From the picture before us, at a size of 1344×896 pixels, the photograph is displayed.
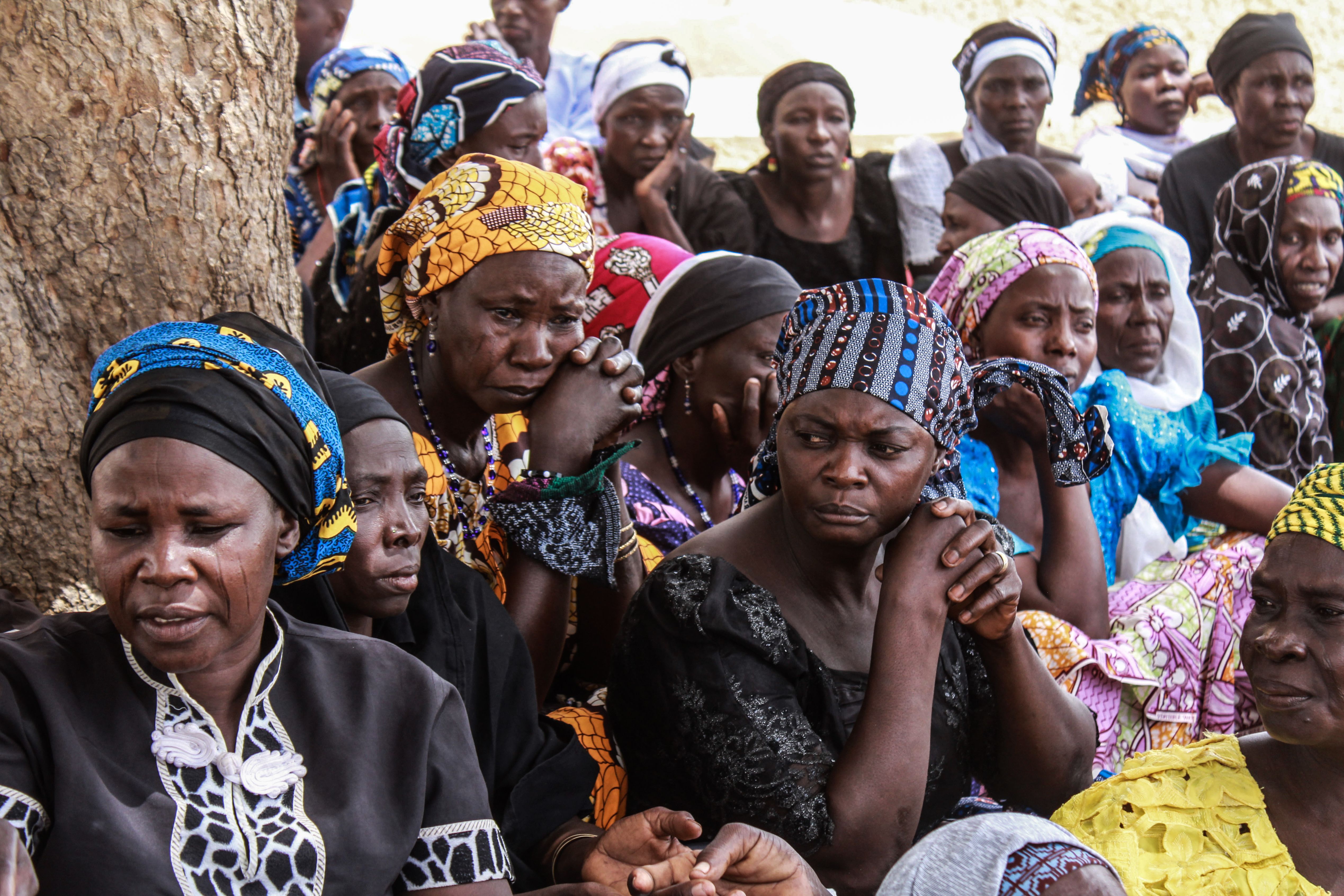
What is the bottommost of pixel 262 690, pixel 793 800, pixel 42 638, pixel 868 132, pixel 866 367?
pixel 793 800

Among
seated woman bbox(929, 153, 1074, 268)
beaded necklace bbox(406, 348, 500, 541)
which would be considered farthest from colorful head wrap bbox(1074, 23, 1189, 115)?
beaded necklace bbox(406, 348, 500, 541)

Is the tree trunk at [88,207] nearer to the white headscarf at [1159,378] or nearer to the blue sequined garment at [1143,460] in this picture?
the blue sequined garment at [1143,460]

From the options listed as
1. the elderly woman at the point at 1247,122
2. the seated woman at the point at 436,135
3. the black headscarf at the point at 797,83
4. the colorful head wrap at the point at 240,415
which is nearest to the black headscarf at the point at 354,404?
the colorful head wrap at the point at 240,415

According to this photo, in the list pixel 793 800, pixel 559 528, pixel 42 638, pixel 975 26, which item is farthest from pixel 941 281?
pixel 975 26

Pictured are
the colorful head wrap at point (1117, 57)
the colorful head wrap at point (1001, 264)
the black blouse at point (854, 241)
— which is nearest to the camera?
the colorful head wrap at point (1001, 264)

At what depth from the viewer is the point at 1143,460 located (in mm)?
4445

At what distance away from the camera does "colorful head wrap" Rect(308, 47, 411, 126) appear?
5.82 m

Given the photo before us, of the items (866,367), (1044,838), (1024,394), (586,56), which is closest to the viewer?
(1044,838)

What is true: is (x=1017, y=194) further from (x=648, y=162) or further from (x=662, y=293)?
(x=662, y=293)

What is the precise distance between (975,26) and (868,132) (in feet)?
17.2

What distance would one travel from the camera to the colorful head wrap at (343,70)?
582 centimetres

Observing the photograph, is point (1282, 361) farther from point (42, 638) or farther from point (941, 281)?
point (42, 638)

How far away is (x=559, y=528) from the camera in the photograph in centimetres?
300

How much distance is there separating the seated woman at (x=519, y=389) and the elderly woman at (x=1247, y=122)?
4728mm
